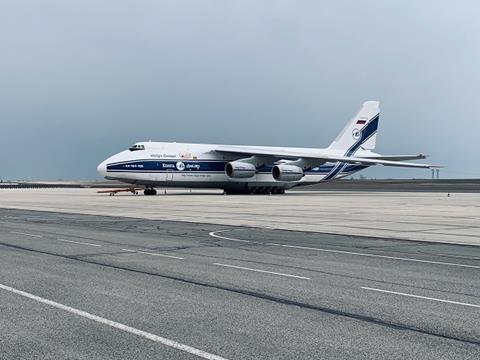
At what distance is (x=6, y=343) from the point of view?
6336 mm

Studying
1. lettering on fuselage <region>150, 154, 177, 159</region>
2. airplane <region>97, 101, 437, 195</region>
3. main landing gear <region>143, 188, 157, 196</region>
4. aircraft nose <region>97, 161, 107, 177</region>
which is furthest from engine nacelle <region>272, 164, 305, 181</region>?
aircraft nose <region>97, 161, 107, 177</region>

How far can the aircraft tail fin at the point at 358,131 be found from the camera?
63344 millimetres

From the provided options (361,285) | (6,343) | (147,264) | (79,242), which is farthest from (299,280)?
(79,242)

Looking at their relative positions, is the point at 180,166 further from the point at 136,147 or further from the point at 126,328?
the point at 126,328

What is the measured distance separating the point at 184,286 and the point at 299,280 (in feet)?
6.41

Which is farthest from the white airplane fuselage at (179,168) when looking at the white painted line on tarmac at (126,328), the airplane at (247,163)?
the white painted line on tarmac at (126,328)

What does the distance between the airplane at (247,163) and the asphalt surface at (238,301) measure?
3524 centimetres

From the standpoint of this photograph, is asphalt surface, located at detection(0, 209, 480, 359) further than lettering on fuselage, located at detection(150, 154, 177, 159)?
No

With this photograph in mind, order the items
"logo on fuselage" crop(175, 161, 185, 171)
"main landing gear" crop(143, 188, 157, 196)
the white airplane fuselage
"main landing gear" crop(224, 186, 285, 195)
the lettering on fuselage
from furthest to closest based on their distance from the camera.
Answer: "main landing gear" crop(224, 186, 285, 195) → "main landing gear" crop(143, 188, 157, 196) → "logo on fuselage" crop(175, 161, 185, 171) → the lettering on fuselage → the white airplane fuselage

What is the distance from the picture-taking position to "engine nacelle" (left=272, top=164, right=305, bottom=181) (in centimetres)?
5512

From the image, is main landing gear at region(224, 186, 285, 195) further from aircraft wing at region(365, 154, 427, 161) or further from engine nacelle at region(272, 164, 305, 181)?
aircraft wing at region(365, 154, 427, 161)

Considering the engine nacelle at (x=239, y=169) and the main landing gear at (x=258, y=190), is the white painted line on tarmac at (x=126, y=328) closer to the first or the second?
the engine nacelle at (x=239, y=169)

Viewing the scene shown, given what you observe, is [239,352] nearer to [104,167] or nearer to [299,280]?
[299,280]

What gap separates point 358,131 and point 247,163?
14.6 meters
